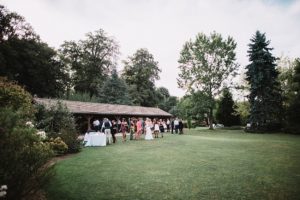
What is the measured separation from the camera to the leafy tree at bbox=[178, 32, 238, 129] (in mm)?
40000

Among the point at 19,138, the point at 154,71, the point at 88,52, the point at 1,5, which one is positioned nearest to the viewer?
the point at 19,138

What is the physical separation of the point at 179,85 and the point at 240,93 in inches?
400

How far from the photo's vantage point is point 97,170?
30.2 feet

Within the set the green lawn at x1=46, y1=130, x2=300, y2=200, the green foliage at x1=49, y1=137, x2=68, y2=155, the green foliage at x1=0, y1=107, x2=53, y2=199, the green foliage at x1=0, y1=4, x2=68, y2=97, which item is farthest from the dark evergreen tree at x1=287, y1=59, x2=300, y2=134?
the green foliage at x1=0, y1=4, x2=68, y2=97

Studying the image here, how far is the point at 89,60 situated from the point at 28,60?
746 inches

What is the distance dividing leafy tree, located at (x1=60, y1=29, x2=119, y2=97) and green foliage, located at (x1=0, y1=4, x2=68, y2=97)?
1109 centimetres

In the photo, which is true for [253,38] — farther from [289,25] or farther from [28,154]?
[28,154]

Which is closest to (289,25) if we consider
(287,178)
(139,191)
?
(287,178)

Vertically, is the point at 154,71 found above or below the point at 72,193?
above

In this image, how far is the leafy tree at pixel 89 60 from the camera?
5412 cm

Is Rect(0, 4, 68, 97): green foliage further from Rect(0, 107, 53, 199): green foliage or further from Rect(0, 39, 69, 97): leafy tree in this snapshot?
Rect(0, 107, 53, 199): green foliage

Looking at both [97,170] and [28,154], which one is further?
[97,170]

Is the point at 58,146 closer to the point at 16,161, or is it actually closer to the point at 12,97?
the point at 12,97

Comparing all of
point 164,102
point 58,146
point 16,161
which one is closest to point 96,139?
point 58,146
